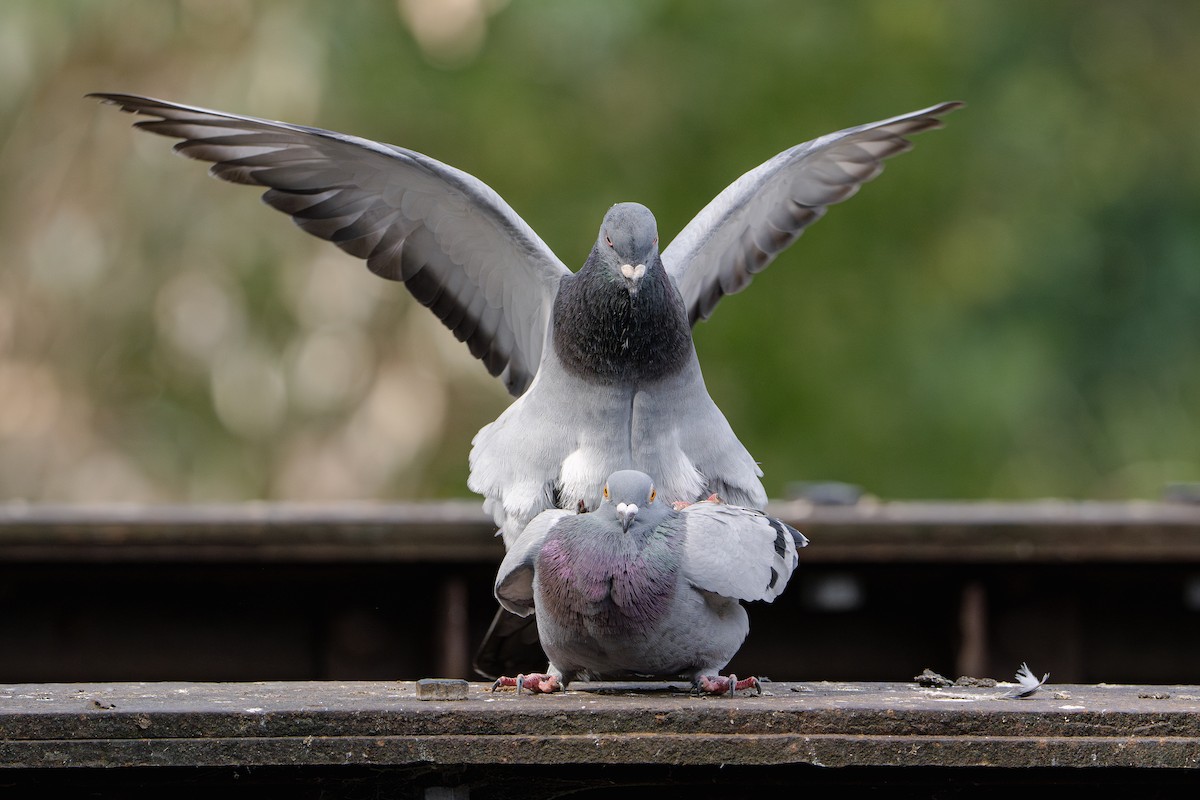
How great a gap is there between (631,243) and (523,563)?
1227mm

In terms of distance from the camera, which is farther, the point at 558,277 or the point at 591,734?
the point at 558,277

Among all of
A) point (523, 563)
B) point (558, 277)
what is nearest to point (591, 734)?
point (523, 563)

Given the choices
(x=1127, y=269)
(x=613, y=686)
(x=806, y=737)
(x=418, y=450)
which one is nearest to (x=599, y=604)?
(x=613, y=686)

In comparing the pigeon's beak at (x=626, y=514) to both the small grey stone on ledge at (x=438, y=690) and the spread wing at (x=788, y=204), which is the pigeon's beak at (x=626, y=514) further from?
the spread wing at (x=788, y=204)

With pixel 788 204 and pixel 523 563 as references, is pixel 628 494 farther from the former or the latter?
pixel 788 204

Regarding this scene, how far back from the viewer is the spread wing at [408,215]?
18.6 feet

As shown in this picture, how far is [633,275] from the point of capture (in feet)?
16.1

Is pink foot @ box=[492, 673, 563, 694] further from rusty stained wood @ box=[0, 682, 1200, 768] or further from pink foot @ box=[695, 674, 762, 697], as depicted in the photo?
rusty stained wood @ box=[0, 682, 1200, 768]

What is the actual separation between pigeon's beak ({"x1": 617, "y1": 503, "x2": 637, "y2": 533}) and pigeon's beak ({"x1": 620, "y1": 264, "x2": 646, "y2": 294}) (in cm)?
111

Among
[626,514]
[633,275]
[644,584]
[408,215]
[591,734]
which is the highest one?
[408,215]

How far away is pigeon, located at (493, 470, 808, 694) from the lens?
12.7 feet

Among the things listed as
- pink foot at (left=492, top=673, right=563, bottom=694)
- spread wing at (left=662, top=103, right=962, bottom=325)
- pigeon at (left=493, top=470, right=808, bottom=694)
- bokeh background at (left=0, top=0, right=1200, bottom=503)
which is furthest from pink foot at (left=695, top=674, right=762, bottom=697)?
bokeh background at (left=0, top=0, right=1200, bottom=503)

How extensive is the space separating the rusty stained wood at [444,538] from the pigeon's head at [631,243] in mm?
1780

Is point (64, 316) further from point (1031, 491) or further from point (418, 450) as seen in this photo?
point (1031, 491)
